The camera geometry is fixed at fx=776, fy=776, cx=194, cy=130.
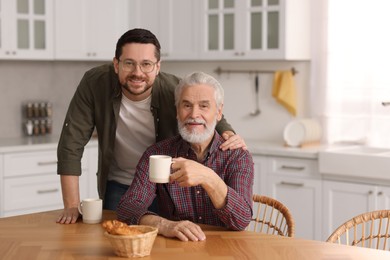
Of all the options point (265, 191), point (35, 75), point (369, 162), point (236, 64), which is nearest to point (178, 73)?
point (236, 64)

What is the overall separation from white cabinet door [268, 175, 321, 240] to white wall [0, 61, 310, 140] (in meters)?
0.70

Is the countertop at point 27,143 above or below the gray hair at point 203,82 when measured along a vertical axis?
below

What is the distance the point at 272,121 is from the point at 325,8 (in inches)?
35.2

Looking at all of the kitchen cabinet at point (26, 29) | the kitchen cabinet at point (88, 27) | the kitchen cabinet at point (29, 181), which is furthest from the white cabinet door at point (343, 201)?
the kitchen cabinet at point (26, 29)

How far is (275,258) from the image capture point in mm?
2348

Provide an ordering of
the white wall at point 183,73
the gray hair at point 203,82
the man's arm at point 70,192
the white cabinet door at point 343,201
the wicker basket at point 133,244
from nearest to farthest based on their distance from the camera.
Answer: the wicker basket at point 133,244 → the gray hair at point 203,82 → the man's arm at point 70,192 → the white cabinet door at point 343,201 → the white wall at point 183,73

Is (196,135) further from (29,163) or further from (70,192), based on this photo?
(29,163)

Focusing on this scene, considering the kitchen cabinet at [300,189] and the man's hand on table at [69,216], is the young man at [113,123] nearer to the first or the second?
the man's hand on table at [69,216]

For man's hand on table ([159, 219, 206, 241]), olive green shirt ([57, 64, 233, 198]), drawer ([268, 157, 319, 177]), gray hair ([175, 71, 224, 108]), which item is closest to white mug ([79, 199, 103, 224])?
man's hand on table ([159, 219, 206, 241])

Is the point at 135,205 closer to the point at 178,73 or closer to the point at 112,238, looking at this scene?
the point at 112,238

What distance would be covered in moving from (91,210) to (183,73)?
3344 millimetres

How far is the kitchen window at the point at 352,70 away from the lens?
195 inches

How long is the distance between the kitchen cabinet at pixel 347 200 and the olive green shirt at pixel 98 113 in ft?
4.83

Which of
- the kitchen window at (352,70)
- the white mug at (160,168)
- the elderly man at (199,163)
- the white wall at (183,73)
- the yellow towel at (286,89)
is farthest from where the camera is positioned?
the white wall at (183,73)
